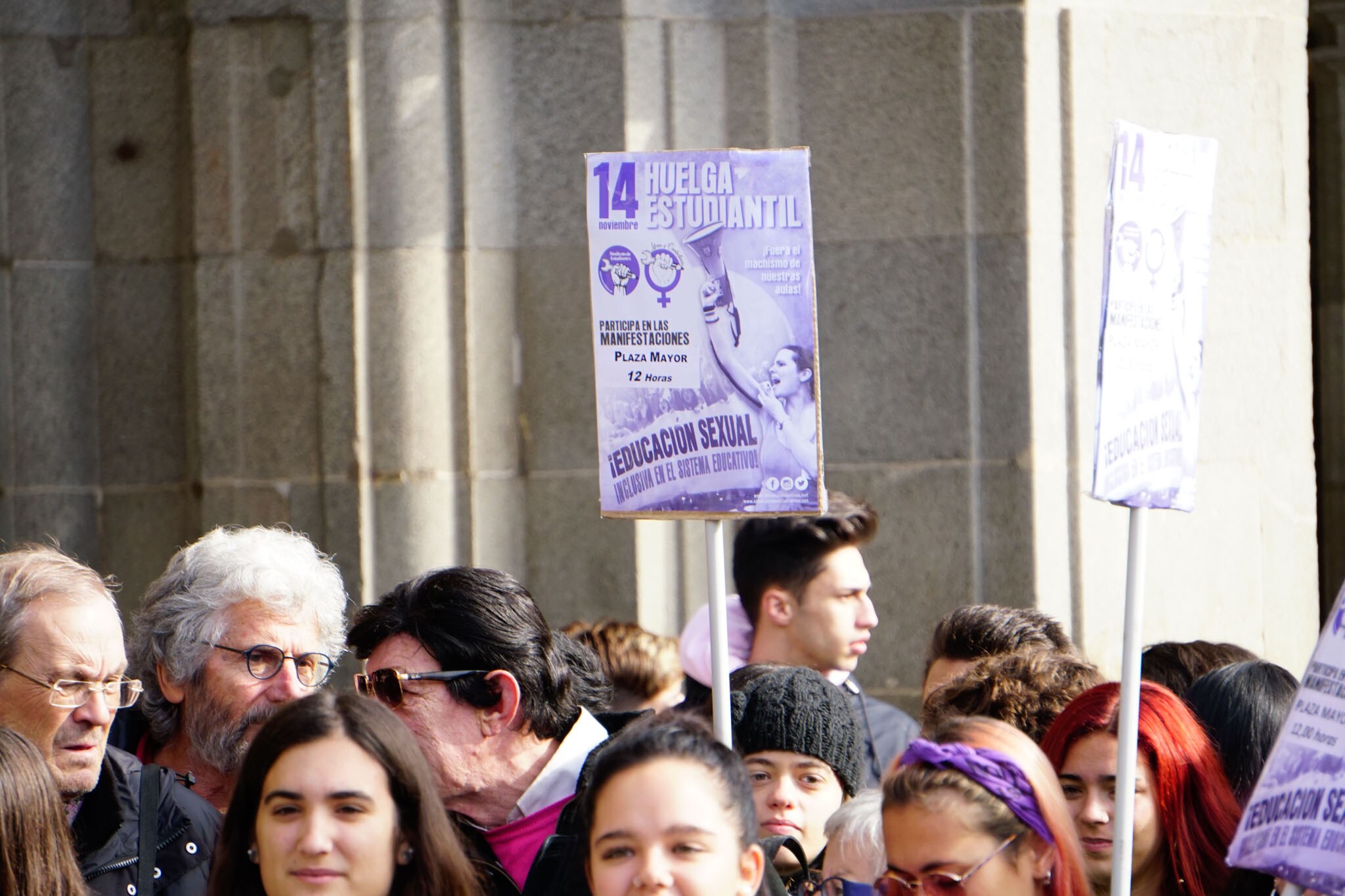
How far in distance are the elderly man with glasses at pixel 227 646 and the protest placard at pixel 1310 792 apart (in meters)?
2.02

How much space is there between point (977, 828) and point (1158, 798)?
682 millimetres

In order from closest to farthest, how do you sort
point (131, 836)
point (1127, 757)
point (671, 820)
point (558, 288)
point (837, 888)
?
point (671, 820)
point (1127, 757)
point (131, 836)
point (837, 888)
point (558, 288)

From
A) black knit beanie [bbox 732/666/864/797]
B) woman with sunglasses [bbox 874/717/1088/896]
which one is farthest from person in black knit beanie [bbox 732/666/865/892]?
woman with sunglasses [bbox 874/717/1088/896]

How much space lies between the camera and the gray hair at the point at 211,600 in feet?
13.1

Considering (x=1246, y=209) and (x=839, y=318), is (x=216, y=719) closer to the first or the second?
(x=839, y=318)

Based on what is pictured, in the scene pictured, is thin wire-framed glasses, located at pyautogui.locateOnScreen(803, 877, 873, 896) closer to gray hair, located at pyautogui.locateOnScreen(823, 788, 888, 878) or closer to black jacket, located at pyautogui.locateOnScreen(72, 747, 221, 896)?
gray hair, located at pyautogui.locateOnScreen(823, 788, 888, 878)

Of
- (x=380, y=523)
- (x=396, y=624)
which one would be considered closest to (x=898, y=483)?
(x=380, y=523)

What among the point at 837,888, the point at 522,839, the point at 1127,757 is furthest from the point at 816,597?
the point at 1127,757

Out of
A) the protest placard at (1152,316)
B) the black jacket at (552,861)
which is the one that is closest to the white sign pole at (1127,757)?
the protest placard at (1152,316)

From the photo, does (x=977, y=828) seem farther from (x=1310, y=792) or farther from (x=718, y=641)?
(x=718, y=641)

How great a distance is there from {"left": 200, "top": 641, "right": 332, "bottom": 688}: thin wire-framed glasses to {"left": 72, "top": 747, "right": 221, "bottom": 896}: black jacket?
0.41m

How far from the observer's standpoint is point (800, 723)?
3982 mm

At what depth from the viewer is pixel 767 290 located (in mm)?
3699

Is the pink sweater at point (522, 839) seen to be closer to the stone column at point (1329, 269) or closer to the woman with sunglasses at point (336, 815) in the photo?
the woman with sunglasses at point (336, 815)
